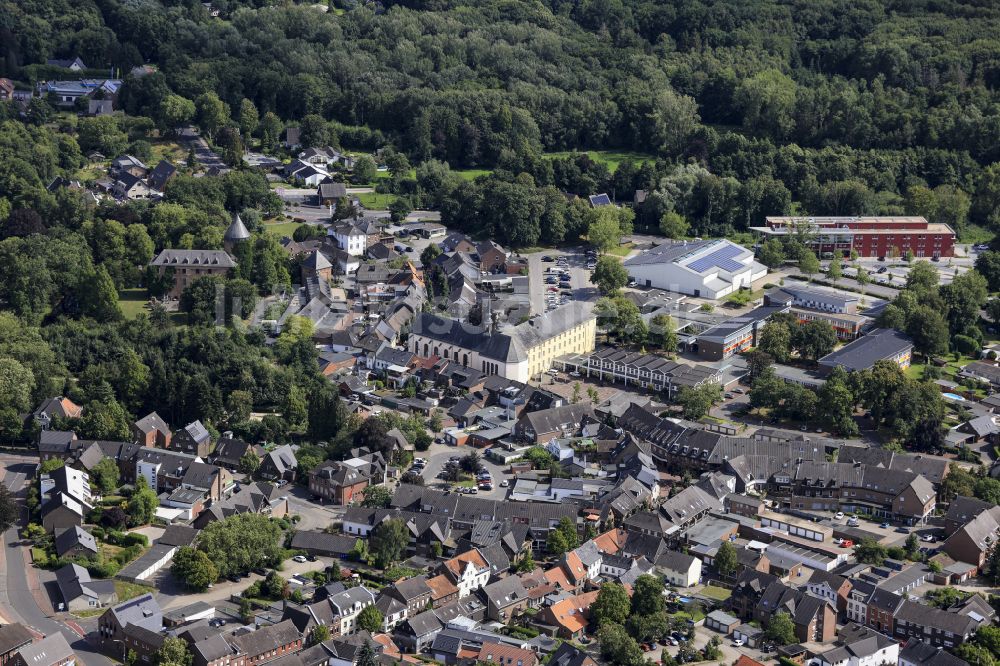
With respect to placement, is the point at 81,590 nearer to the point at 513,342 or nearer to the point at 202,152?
the point at 513,342

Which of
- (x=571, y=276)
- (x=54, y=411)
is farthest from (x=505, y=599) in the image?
(x=571, y=276)

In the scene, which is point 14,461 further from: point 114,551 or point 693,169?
point 693,169

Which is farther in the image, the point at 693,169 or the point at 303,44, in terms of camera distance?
the point at 303,44

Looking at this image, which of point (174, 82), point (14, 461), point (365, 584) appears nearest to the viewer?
point (365, 584)

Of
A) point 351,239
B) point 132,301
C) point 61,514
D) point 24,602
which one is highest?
point 351,239

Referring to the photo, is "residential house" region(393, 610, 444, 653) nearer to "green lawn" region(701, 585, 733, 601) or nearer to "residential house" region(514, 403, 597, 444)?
"green lawn" region(701, 585, 733, 601)

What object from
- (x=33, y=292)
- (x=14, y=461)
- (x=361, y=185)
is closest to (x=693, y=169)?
(x=361, y=185)
